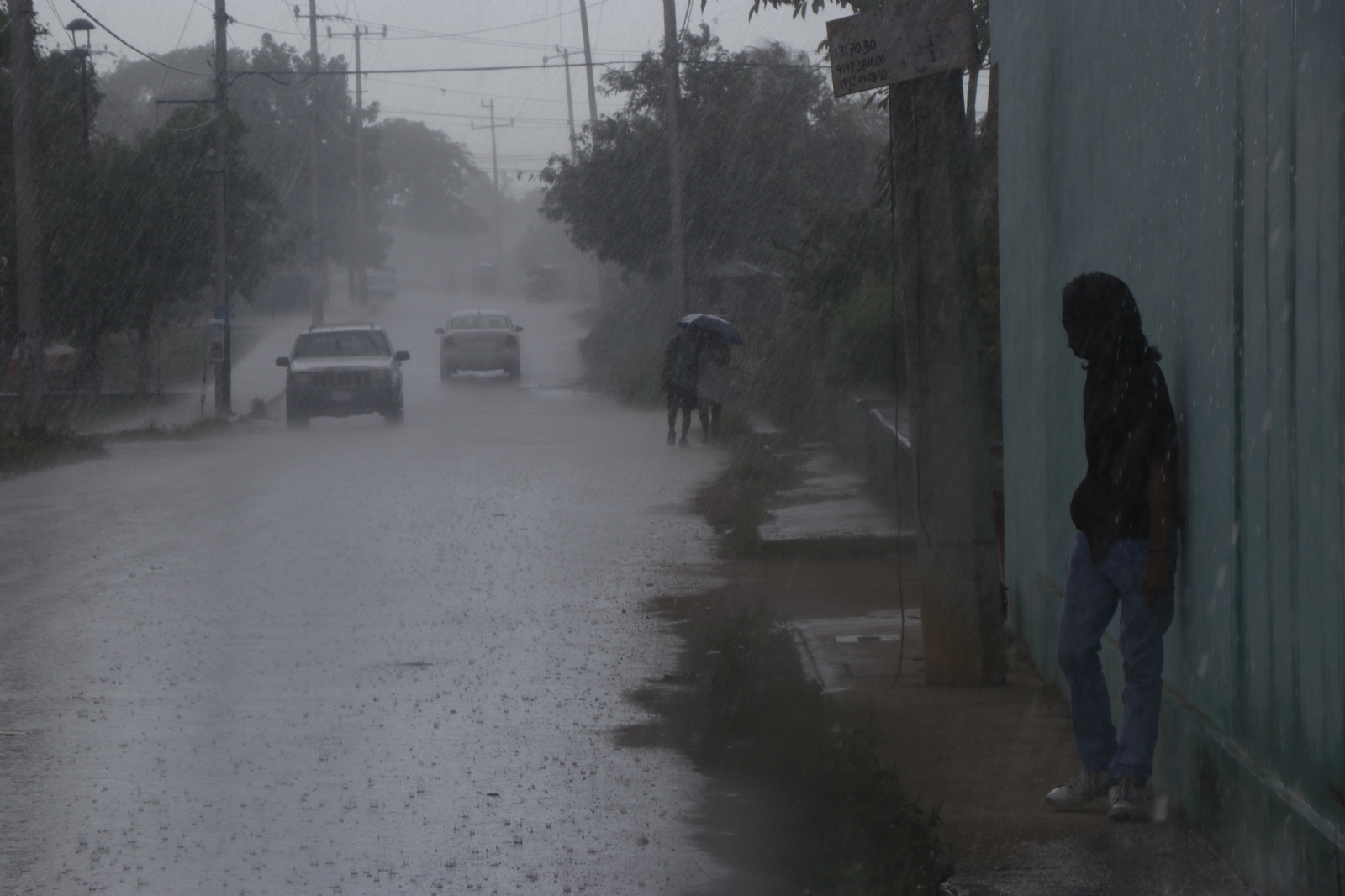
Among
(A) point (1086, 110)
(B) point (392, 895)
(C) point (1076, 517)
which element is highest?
(A) point (1086, 110)

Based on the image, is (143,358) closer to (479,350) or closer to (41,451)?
(479,350)

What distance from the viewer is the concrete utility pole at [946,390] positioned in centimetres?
696

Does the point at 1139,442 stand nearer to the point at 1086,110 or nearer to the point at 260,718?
the point at 1086,110

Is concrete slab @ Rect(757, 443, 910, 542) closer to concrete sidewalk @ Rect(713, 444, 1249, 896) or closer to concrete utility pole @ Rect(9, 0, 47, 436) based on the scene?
concrete sidewalk @ Rect(713, 444, 1249, 896)

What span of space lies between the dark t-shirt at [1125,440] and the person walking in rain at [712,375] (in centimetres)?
1629

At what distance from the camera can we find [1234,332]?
14.3 feet

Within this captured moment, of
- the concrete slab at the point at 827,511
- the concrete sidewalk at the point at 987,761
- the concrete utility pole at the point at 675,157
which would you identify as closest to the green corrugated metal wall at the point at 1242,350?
the concrete sidewalk at the point at 987,761

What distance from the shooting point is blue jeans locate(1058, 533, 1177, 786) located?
486cm

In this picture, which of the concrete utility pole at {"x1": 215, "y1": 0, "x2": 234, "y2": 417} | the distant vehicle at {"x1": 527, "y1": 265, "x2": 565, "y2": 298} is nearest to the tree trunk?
the concrete utility pole at {"x1": 215, "y1": 0, "x2": 234, "y2": 417}

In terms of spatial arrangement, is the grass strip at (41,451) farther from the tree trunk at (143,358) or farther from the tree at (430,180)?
the tree at (430,180)

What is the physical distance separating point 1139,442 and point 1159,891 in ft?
4.21

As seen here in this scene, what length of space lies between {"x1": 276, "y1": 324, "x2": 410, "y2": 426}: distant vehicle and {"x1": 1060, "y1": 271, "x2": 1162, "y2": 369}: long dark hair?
21.6 metres

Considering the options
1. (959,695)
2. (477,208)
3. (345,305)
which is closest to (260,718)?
(959,695)

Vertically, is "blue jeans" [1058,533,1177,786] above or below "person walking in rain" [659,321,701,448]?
below
